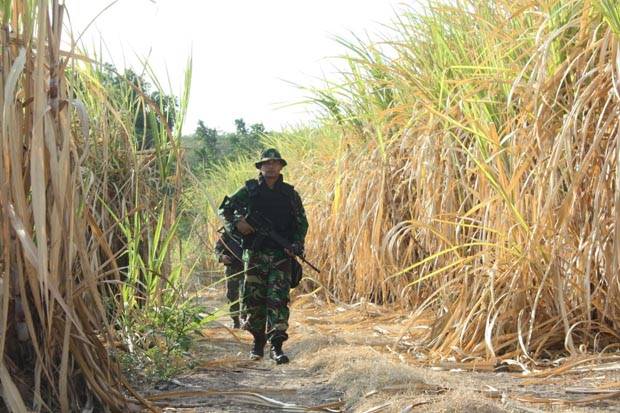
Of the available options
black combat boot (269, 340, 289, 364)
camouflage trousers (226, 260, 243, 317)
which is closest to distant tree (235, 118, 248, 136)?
camouflage trousers (226, 260, 243, 317)

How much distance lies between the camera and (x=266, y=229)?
538 cm

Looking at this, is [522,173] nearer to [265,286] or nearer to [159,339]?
[159,339]

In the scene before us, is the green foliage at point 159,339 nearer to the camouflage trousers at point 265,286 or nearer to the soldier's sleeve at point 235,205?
the camouflage trousers at point 265,286

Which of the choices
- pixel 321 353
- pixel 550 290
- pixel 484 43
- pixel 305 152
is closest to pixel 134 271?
pixel 321 353

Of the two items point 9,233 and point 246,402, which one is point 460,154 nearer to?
point 246,402

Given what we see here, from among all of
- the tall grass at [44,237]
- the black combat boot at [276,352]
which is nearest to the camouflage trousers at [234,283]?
the black combat boot at [276,352]

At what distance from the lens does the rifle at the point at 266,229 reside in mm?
5363

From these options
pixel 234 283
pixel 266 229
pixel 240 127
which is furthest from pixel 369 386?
pixel 240 127

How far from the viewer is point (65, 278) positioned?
2363mm

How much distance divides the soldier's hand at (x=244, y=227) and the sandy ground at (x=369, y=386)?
2.51 feet

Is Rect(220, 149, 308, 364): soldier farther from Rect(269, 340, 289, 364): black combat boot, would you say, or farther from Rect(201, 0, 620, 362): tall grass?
Rect(201, 0, 620, 362): tall grass

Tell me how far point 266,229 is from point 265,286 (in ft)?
1.28

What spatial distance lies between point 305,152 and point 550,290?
7108 millimetres

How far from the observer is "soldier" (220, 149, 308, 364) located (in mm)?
5426
